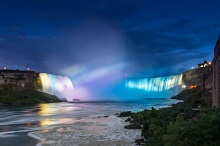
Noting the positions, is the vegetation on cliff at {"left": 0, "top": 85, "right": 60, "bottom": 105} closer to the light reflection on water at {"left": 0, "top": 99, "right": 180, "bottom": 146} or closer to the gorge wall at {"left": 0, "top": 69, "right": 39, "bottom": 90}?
the gorge wall at {"left": 0, "top": 69, "right": 39, "bottom": 90}

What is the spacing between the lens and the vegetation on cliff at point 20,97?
315 ft

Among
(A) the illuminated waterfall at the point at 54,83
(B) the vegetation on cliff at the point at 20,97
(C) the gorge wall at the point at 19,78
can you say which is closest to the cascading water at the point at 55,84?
(A) the illuminated waterfall at the point at 54,83

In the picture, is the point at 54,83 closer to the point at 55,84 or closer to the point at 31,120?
the point at 55,84

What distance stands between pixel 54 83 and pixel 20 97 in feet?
98.3

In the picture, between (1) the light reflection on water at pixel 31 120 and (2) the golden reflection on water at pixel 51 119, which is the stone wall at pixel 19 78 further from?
(2) the golden reflection on water at pixel 51 119

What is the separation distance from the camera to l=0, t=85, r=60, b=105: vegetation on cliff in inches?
3778

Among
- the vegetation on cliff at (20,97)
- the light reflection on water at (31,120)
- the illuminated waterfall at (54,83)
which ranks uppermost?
the illuminated waterfall at (54,83)

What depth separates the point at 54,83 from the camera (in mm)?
133875

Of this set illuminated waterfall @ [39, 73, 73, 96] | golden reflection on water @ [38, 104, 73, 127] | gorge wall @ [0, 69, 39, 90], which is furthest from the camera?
illuminated waterfall @ [39, 73, 73, 96]

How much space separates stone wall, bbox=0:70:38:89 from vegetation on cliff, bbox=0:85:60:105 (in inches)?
120

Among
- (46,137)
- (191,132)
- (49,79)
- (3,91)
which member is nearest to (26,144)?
(46,137)

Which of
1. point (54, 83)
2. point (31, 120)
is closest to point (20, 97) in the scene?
point (54, 83)

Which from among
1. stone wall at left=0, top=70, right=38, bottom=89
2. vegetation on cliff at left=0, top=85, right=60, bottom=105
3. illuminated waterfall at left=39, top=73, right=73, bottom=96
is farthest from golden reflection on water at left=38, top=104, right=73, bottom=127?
illuminated waterfall at left=39, top=73, right=73, bottom=96

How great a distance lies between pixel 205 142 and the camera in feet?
30.2
